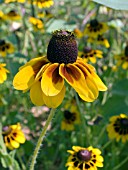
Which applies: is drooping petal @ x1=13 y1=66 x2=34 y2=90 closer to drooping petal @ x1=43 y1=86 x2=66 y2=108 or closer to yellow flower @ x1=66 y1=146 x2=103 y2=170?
drooping petal @ x1=43 y1=86 x2=66 y2=108

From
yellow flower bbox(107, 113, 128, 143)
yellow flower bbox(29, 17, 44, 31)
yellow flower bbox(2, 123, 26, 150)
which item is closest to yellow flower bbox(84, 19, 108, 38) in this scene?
yellow flower bbox(29, 17, 44, 31)

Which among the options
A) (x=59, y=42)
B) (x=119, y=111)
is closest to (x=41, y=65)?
(x=59, y=42)

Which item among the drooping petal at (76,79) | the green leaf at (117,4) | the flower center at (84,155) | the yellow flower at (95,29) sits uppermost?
the green leaf at (117,4)

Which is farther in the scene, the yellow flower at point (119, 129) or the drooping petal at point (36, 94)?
the yellow flower at point (119, 129)

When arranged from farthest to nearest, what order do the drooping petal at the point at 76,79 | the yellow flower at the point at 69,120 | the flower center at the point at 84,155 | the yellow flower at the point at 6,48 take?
the yellow flower at the point at 6,48, the yellow flower at the point at 69,120, the flower center at the point at 84,155, the drooping petal at the point at 76,79

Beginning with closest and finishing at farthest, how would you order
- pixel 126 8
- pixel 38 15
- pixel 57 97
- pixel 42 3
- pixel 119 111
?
pixel 126 8
pixel 57 97
pixel 119 111
pixel 42 3
pixel 38 15

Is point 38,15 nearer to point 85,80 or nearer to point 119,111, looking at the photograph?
point 119,111

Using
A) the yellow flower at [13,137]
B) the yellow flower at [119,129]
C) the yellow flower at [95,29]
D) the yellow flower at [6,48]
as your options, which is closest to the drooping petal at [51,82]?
the yellow flower at [13,137]

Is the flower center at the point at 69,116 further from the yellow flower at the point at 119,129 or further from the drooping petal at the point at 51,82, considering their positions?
the drooping petal at the point at 51,82
